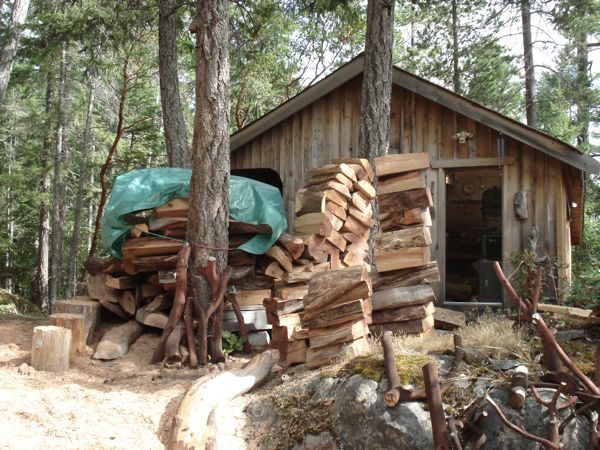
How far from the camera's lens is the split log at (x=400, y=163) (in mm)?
5902

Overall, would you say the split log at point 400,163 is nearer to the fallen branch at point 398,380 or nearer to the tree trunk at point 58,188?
the fallen branch at point 398,380

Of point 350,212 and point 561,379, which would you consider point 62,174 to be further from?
point 561,379

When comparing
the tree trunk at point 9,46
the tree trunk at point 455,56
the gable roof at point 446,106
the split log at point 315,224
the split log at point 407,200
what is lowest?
the split log at point 315,224

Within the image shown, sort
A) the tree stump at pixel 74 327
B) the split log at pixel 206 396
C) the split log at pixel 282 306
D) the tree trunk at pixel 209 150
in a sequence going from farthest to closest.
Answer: the tree trunk at pixel 209 150, the tree stump at pixel 74 327, the split log at pixel 282 306, the split log at pixel 206 396

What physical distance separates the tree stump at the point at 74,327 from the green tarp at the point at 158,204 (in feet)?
4.24

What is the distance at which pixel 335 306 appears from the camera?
211 inches

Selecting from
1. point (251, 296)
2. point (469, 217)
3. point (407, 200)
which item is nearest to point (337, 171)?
point (407, 200)

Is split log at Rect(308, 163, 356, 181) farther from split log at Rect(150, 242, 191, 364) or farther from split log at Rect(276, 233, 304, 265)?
split log at Rect(150, 242, 191, 364)

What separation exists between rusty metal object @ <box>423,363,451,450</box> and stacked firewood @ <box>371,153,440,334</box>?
2.15 metres

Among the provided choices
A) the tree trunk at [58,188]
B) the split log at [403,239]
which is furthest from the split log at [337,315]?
the tree trunk at [58,188]

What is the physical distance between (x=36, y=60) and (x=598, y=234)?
1758 cm

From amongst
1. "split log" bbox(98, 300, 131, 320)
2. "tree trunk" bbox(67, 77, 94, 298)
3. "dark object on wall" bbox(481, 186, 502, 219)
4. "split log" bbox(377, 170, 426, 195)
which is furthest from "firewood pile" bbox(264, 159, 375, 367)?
"tree trunk" bbox(67, 77, 94, 298)

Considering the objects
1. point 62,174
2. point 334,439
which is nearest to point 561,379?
point 334,439

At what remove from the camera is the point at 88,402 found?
16.2ft
